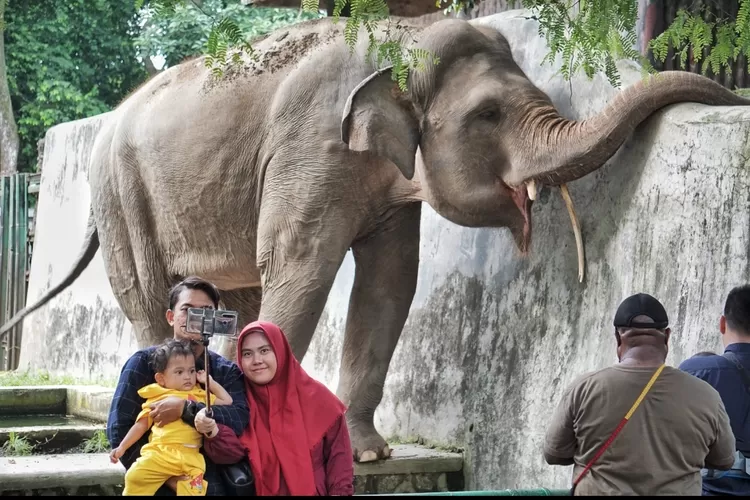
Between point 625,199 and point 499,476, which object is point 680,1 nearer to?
point 625,199

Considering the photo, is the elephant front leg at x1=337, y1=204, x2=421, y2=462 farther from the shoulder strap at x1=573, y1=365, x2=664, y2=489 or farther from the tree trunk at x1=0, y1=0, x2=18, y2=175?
the tree trunk at x1=0, y1=0, x2=18, y2=175

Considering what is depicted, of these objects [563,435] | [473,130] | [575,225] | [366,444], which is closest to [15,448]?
[366,444]

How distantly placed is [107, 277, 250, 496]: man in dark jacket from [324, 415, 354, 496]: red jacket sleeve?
0.32 m

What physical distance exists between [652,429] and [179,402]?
144 cm

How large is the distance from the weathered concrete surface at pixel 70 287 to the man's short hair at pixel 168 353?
802cm

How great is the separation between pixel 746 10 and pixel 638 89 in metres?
1.49

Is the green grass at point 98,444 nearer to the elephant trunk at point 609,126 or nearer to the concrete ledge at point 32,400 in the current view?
the concrete ledge at point 32,400

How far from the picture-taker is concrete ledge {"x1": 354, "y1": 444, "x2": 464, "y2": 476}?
6707 millimetres

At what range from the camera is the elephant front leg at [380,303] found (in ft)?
23.1

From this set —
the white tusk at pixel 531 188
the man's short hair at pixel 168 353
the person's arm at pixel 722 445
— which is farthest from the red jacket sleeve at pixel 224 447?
the white tusk at pixel 531 188

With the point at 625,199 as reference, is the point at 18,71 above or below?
above

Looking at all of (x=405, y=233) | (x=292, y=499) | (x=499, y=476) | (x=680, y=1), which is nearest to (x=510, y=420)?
(x=499, y=476)

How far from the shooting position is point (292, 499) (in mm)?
3189

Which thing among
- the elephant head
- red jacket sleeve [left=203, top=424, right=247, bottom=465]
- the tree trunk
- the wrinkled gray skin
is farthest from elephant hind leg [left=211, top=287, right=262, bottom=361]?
the tree trunk
